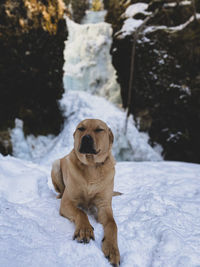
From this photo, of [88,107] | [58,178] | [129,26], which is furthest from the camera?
[88,107]

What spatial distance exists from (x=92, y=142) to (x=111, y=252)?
0.88 meters

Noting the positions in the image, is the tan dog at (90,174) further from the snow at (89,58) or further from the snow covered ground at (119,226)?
the snow at (89,58)

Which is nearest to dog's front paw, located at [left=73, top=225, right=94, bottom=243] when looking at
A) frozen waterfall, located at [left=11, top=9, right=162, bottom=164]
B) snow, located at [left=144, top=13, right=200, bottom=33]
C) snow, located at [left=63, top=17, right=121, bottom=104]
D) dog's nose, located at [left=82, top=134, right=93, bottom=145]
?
dog's nose, located at [left=82, top=134, right=93, bottom=145]

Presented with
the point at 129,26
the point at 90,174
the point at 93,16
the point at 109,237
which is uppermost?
the point at 93,16

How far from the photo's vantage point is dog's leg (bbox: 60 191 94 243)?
1.22 m

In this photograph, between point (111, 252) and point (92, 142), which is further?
point (92, 142)

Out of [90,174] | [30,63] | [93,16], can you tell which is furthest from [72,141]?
[93,16]

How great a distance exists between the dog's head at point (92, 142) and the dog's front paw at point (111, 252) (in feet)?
2.31

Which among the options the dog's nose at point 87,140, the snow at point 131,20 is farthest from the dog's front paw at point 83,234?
the snow at point 131,20

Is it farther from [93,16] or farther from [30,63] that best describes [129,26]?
[93,16]

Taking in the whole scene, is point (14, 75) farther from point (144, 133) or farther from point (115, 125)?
point (144, 133)

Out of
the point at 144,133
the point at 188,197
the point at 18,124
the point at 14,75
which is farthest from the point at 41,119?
the point at 188,197

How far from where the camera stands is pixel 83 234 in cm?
123

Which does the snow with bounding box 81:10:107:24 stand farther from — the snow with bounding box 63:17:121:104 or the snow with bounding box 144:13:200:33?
the snow with bounding box 144:13:200:33
